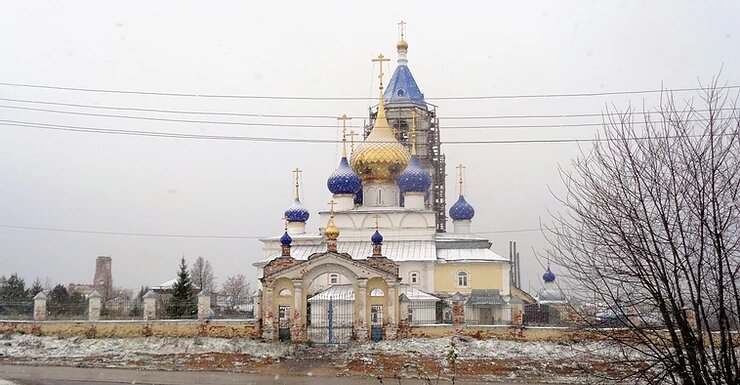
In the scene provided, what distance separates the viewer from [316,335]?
23.5 m

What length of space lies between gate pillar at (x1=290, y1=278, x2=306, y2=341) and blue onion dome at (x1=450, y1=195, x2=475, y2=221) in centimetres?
1580

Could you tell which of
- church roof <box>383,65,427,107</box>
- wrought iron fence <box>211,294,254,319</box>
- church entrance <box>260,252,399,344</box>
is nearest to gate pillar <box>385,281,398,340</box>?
church entrance <box>260,252,399,344</box>

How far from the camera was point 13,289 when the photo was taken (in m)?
39.1

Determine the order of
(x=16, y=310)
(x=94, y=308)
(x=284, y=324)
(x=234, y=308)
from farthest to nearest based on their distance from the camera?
(x=234, y=308), (x=16, y=310), (x=94, y=308), (x=284, y=324)

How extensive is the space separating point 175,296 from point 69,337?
8.24 meters

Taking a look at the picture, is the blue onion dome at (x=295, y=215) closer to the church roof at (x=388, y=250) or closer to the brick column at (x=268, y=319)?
the church roof at (x=388, y=250)

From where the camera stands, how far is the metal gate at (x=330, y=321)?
23.0 meters

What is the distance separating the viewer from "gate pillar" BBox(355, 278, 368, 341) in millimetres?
22375

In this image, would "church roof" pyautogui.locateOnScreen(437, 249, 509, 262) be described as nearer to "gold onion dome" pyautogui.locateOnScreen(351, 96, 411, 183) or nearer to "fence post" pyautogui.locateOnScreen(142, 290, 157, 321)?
"gold onion dome" pyautogui.locateOnScreen(351, 96, 411, 183)

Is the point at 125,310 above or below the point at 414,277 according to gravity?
below

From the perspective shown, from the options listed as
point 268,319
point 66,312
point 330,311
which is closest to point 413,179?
point 330,311

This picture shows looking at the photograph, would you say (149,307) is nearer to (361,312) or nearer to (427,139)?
(361,312)

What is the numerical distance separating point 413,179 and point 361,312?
45.3 feet

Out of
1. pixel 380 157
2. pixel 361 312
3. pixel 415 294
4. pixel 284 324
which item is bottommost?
pixel 284 324
